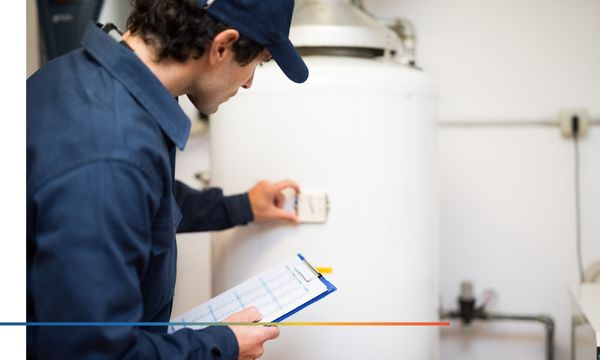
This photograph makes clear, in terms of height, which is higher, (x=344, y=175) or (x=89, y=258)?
(x=344, y=175)

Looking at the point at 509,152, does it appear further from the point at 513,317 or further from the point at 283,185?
the point at 283,185

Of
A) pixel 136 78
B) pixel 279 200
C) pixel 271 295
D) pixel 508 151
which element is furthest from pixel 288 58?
pixel 508 151

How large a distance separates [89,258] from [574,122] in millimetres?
1186

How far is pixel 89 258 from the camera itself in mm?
635

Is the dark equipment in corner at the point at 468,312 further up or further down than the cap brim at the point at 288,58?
further down

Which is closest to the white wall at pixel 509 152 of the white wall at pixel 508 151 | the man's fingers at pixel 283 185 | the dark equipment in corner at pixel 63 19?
the white wall at pixel 508 151

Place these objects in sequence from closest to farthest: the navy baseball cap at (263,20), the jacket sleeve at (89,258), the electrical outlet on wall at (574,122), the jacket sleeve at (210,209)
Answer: the jacket sleeve at (89,258), the navy baseball cap at (263,20), the jacket sleeve at (210,209), the electrical outlet on wall at (574,122)

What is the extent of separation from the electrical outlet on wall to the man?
0.86m

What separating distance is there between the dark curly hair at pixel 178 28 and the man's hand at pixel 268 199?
416 millimetres

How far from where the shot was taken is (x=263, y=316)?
2.61 ft

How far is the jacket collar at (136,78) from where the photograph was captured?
0.72 metres

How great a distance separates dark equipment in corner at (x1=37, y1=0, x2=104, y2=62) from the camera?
5.02 ft

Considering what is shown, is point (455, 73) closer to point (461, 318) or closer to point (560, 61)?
point (560, 61)

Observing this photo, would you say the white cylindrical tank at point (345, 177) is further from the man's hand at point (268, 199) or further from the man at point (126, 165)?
the man at point (126, 165)
